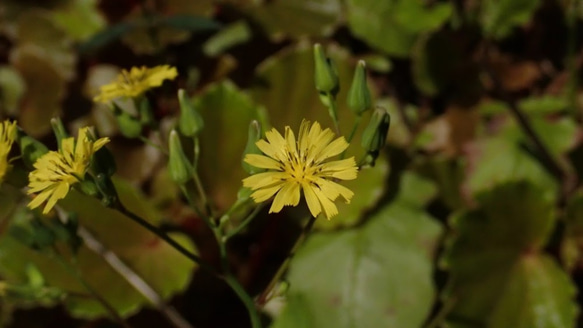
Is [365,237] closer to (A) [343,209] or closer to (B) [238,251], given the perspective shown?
(A) [343,209]

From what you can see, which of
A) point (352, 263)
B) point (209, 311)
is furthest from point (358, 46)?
point (209, 311)

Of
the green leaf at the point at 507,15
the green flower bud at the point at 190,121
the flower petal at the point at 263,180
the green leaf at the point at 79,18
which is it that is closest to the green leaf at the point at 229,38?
the green leaf at the point at 79,18

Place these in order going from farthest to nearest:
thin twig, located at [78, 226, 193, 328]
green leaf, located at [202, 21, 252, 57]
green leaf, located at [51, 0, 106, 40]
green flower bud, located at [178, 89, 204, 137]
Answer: green leaf, located at [51, 0, 106, 40], green leaf, located at [202, 21, 252, 57], thin twig, located at [78, 226, 193, 328], green flower bud, located at [178, 89, 204, 137]

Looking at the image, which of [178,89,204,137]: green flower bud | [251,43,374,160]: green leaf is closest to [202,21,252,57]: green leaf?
[251,43,374,160]: green leaf

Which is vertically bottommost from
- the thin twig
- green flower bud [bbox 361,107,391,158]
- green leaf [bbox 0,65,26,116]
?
the thin twig

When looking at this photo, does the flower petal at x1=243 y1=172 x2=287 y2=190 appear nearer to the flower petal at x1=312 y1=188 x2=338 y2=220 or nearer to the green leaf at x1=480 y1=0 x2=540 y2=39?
the flower petal at x1=312 y1=188 x2=338 y2=220

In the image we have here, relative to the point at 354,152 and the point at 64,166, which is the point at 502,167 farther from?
the point at 64,166

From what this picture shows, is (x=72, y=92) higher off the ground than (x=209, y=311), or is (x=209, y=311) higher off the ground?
(x=72, y=92)
